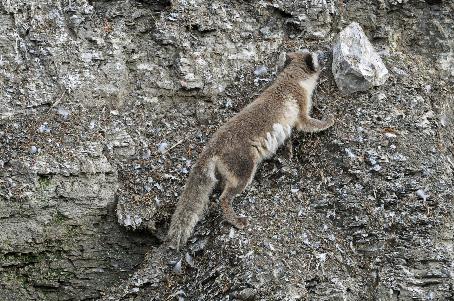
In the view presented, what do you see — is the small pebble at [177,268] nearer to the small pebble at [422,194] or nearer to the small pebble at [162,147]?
the small pebble at [162,147]

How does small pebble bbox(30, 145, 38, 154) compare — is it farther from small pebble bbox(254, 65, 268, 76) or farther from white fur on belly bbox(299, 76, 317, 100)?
white fur on belly bbox(299, 76, 317, 100)

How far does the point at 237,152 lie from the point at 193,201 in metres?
0.91

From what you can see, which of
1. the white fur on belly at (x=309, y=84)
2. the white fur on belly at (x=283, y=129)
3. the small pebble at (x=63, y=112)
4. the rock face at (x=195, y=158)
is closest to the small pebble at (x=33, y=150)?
the rock face at (x=195, y=158)

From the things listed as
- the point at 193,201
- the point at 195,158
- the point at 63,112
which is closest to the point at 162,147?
the point at 195,158

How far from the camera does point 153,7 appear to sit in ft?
39.8

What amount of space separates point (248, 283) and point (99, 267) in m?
2.76

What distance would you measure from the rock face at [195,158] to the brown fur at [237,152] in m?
0.24

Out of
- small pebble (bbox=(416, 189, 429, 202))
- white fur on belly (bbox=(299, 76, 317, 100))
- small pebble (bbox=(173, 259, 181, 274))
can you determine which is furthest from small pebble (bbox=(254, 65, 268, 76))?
small pebble (bbox=(173, 259, 181, 274))

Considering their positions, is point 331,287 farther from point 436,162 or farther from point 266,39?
point 266,39

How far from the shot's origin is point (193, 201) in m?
9.86

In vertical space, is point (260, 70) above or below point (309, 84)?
below

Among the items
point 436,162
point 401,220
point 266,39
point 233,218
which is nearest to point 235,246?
point 233,218

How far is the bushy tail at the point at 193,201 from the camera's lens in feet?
32.3

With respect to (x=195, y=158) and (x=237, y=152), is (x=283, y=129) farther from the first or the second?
(x=195, y=158)
